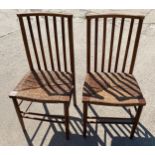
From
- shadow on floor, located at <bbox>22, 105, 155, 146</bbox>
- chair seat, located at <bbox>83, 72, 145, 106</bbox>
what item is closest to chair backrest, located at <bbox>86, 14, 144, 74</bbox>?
chair seat, located at <bbox>83, 72, 145, 106</bbox>

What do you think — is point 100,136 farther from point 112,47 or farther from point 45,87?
point 112,47

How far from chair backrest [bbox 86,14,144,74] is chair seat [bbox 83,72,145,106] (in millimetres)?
123

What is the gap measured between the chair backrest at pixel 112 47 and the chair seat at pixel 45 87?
319 mm

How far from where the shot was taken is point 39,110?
121 inches

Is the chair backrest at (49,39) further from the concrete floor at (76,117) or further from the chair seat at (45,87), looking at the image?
the concrete floor at (76,117)

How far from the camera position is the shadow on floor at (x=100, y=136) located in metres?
2.67

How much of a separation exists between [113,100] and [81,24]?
295 centimetres

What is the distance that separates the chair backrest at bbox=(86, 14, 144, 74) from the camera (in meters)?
2.40

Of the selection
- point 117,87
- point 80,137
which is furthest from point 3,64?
point 117,87

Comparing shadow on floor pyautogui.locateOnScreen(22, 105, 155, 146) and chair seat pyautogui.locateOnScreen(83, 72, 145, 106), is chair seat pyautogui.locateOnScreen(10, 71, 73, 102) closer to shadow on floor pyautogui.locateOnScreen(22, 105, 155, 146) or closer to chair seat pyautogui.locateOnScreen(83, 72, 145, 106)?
chair seat pyautogui.locateOnScreen(83, 72, 145, 106)

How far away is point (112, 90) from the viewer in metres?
2.46

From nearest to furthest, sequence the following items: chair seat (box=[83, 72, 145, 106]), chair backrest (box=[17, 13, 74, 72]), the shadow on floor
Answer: chair seat (box=[83, 72, 145, 106]), chair backrest (box=[17, 13, 74, 72]), the shadow on floor

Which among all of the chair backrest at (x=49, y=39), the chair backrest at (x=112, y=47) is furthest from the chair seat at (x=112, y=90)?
the chair backrest at (x=49, y=39)
